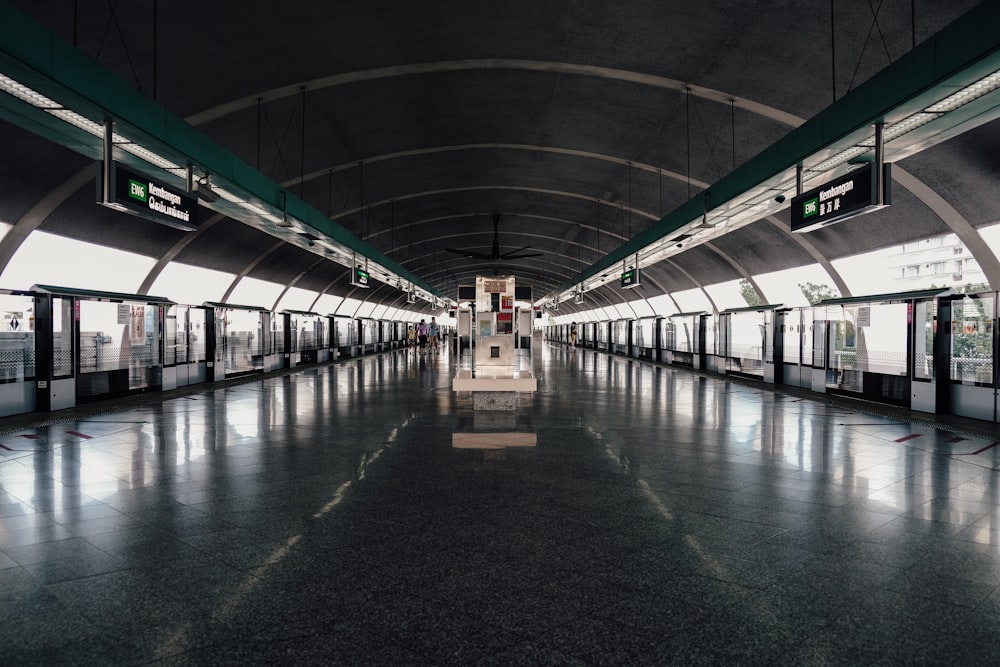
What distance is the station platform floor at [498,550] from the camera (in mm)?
2588

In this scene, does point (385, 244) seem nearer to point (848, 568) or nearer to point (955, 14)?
point (955, 14)

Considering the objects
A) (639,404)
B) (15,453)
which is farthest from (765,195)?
(15,453)

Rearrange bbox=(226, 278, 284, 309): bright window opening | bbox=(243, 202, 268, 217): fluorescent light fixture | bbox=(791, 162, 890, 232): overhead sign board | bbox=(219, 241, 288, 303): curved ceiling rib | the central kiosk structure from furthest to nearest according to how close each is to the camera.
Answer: bbox=(226, 278, 284, 309): bright window opening, bbox=(219, 241, 288, 303): curved ceiling rib, the central kiosk structure, bbox=(243, 202, 268, 217): fluorescent light fixture, bbox=(791, 162, 890, 232): overhead sign board

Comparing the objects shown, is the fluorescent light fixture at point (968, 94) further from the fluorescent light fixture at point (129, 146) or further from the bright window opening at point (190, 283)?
the bright window opening at point (190, 283)

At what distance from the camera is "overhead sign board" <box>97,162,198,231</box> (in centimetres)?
605

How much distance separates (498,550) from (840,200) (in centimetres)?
612

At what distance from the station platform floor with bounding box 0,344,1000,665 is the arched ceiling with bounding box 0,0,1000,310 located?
15.8 ft

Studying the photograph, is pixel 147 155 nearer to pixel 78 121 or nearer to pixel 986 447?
pixel 78 121

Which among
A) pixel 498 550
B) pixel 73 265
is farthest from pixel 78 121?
pixel 73 265

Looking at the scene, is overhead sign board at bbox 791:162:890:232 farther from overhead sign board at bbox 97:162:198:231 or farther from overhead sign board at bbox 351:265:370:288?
overhead sign board at bbox 351:265:370:288

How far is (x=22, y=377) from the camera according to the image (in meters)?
9.89

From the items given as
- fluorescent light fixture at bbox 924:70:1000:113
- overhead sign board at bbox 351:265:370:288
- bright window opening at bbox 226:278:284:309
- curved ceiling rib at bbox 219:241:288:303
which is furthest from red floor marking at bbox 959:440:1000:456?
bright window opening at bbox 226:278:284:309

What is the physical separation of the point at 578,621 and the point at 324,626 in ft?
4.15

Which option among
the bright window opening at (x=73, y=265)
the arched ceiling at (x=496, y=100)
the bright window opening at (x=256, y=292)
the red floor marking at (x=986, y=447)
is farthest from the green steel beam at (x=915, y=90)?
the bright window opening at (x=256, y=292)
